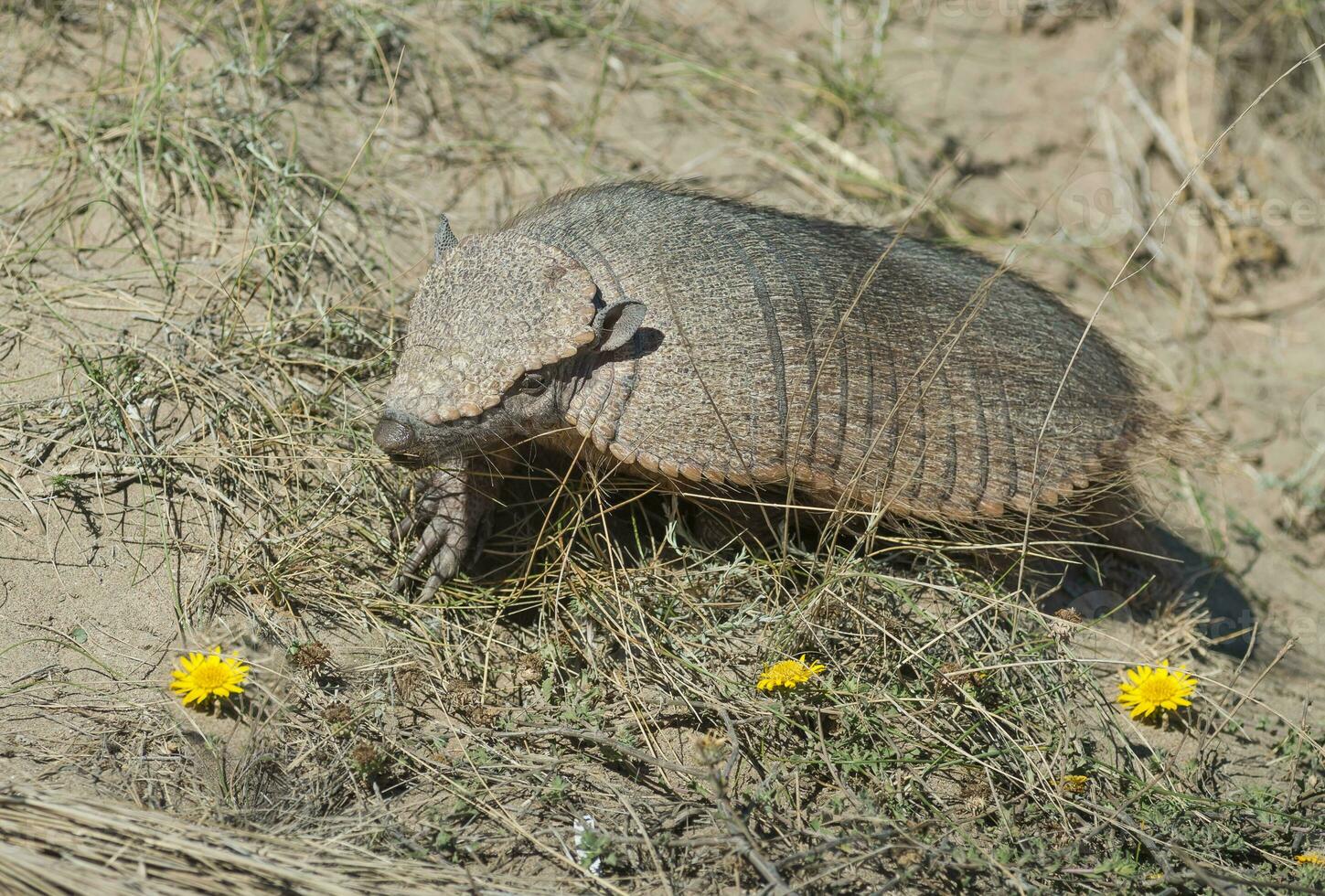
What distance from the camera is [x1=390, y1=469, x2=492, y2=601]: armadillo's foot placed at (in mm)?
3986

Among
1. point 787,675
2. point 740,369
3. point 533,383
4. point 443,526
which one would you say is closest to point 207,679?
point 443,526

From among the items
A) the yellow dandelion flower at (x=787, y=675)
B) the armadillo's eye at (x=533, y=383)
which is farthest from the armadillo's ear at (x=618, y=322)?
the yellow dandelion flower at (x=787, y=675)

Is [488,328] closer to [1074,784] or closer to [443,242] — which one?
[443,242]

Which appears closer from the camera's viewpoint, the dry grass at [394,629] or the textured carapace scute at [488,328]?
the dry grass at [394,629]

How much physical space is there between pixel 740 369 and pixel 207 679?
6.05ft

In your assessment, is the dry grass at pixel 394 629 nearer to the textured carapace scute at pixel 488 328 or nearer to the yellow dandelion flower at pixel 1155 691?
the yellow dandelion flower at pixel 1155 691

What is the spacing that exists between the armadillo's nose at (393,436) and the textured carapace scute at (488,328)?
2.2 inches

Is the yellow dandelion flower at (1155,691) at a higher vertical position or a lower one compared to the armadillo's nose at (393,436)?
lower

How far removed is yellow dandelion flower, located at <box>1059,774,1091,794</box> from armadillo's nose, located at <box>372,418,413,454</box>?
2241 millimetres

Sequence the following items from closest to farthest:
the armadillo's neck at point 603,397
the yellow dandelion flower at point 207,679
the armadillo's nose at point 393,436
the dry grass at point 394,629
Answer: the dry grass at point 394,629 < the yellow dandelion flower at point 207,679 < the armadillo's nose at point 393,436 < the armadillo's neck at point 603,397

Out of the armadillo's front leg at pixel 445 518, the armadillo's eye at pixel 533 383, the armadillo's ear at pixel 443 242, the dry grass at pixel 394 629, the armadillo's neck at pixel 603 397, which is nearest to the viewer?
the dry grass at pixel 394 629

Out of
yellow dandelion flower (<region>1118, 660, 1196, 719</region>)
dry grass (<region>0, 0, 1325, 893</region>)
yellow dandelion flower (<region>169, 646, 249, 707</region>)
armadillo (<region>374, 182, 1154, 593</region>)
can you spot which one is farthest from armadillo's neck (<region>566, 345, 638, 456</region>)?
yellow dandelion flower (<region>1118, 660, 1196, 719</region>)

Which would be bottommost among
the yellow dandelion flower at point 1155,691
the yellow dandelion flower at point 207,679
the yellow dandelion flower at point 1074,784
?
the yellow dandelion flower at point 1074,784

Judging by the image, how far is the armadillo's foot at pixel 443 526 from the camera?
3.99 metres
